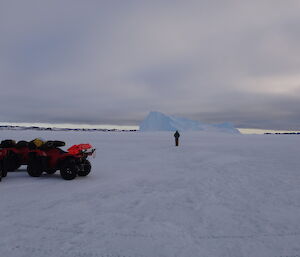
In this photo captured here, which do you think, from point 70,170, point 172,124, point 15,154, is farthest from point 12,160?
point 172,124

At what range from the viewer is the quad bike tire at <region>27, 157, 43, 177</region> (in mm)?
8406

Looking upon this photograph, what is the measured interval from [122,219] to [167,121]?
9133 centimetres

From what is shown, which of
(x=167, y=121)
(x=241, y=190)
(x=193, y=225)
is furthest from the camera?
(x=167, y=121)

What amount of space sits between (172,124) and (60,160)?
8723 centimetres

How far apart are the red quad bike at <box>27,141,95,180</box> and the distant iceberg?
85.6 metres

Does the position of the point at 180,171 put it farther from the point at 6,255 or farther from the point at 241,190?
the point at 6,255

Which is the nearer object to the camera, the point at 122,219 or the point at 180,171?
the point at 122,219

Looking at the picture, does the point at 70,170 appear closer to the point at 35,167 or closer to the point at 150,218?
the point at 35,167

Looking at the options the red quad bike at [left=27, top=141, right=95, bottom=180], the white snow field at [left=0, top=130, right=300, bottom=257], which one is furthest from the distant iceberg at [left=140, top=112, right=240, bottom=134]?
the white snow field at [left=0, top=130, right=300, bottom=257]

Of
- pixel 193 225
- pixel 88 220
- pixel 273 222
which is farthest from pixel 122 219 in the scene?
pixel 273 222

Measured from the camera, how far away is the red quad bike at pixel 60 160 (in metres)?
7.98

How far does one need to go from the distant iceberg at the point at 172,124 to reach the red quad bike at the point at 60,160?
8556 centimetres

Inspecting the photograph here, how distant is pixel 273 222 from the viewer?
441 cm

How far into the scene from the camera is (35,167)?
27.7 feet
